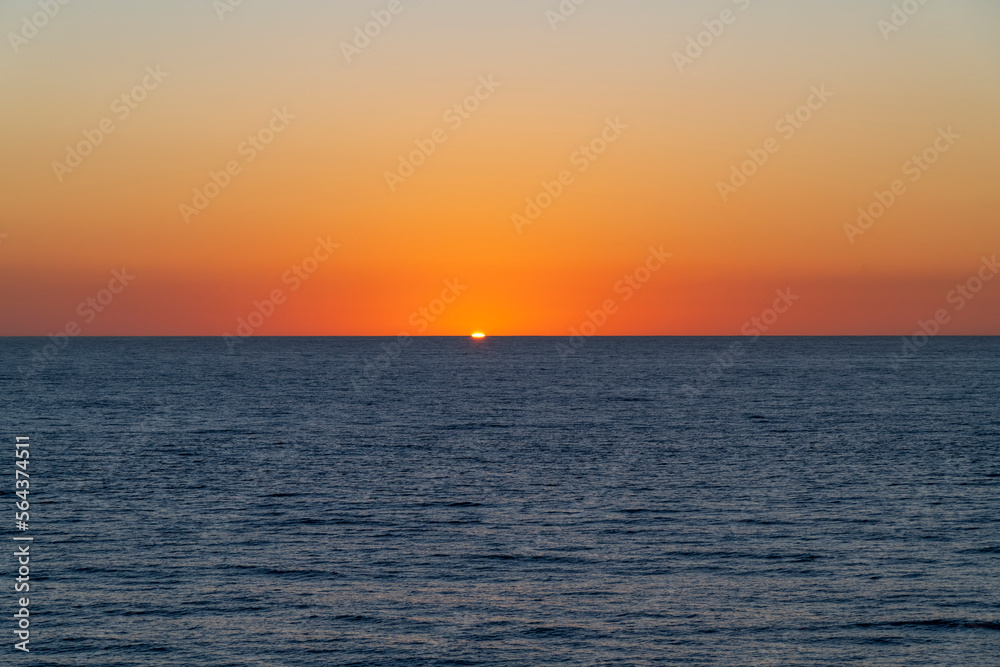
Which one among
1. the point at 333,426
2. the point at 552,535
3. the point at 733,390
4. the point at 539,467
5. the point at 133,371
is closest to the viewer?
the point at 552,535

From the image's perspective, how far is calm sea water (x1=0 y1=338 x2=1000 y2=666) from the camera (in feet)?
86.0

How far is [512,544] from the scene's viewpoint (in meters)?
36.8

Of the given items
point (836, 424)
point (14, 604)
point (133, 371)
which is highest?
point (133, 371)

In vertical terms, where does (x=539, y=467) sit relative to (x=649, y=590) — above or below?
above

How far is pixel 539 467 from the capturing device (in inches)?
2283

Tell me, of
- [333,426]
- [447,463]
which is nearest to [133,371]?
[333,426]

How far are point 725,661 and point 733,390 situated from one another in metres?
109

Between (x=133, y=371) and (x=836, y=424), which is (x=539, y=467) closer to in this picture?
(x=836, y=424)

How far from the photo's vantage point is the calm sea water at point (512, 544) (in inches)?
1032

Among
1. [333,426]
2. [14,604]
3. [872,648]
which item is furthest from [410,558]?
[333,426]

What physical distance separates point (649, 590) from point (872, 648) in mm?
7173

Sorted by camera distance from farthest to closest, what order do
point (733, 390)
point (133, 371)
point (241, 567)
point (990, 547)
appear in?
point (133, 371) → point (733, 390) → point (990, 547) → point (241, 567)

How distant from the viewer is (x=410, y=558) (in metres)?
34.6

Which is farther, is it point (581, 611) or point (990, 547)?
point (990, 547)
